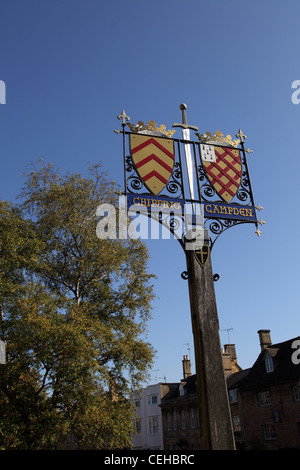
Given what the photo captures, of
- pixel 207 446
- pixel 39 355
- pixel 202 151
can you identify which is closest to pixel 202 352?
pixel 207 446

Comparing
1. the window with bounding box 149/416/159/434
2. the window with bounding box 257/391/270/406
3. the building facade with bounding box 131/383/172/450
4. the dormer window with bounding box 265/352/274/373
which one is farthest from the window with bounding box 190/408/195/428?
the dormer window with bounding box 265/352/274/373

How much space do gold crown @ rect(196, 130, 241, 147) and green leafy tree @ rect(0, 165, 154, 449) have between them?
10.2 meters

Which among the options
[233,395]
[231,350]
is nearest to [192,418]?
[233,395]

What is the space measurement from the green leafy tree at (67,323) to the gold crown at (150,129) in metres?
10.1

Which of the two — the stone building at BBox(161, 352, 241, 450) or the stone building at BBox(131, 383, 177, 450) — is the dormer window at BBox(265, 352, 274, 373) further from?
the stone building at BBox(131, 383, 177, 450)

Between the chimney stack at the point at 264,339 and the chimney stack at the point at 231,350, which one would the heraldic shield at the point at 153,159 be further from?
the chimney stack at the point at 231,350

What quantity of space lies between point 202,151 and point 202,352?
13.5 ft

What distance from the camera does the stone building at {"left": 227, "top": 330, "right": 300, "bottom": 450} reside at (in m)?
30.8

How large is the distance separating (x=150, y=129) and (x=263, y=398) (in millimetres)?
31610

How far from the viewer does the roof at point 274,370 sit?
3244 cm

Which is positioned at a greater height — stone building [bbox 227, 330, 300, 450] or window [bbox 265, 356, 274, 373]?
window [bbox 265, 356, 274, 373]

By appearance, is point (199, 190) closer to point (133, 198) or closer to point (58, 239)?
point (133, 198)

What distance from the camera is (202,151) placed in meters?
8.33

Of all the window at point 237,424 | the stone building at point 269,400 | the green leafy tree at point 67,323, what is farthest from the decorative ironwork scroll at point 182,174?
the window at point 237,424
